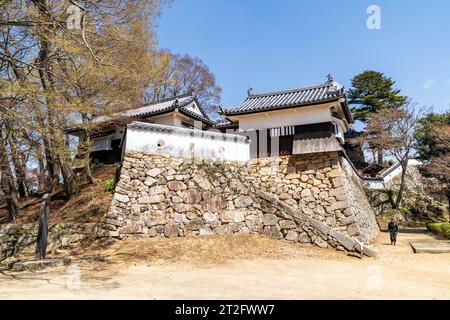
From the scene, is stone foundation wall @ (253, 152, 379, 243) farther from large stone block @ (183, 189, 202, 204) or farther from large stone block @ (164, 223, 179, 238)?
large stone block @ (164, 223, 179, 238)

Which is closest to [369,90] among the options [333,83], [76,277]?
[333,83]

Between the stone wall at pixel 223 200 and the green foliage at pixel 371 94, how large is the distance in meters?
20.7

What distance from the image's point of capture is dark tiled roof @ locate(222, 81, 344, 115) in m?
14.0

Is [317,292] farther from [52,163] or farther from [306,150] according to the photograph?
[52,163]

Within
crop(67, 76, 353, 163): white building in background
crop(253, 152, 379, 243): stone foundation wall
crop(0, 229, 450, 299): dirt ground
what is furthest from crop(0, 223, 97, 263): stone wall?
crop(253, 152, 379, 243): stone foundation wall

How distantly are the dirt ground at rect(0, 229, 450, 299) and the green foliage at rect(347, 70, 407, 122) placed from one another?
2265cm

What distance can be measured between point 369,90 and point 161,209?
2969cm

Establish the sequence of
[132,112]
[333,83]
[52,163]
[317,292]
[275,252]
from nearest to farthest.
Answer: [317,292] < [275,252] < [52,163] < [333,83] < [132,112]

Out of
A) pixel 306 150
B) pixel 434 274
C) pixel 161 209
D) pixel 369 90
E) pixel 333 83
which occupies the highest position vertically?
pixel 369 90

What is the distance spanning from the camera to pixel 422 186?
26.4 meters

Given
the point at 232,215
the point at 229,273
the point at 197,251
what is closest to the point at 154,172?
the point at 232,215

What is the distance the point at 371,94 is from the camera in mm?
33125

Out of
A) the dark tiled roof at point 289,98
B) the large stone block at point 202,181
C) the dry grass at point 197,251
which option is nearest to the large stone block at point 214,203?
the large stone block at point 202,181

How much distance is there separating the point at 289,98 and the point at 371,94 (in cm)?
2173
